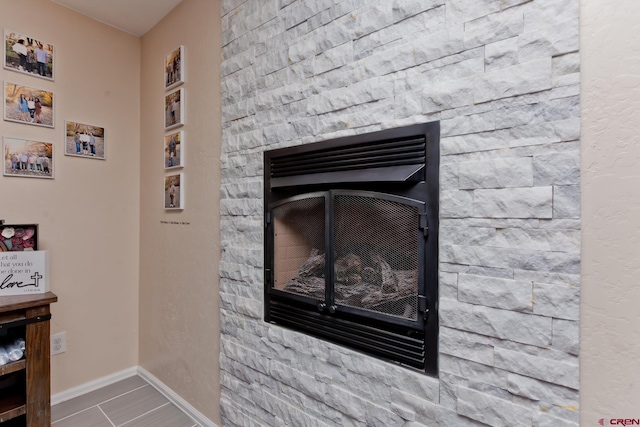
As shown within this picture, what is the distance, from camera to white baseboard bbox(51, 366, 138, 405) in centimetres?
216

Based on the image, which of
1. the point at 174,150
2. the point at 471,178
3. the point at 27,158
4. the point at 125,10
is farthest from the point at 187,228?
the point at 471,178

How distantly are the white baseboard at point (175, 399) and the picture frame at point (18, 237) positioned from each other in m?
1.17

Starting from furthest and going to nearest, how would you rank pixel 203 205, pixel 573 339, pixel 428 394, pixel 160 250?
pixel 160 250 → pixel 203 205 → pixel 428 394 → pixel 573 339

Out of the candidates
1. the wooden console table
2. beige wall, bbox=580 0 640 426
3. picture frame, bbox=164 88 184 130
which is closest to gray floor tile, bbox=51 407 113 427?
the wooden console table

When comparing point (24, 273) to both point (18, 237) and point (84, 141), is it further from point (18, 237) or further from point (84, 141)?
point (84, 141)

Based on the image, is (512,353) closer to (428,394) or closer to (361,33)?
(428,394)

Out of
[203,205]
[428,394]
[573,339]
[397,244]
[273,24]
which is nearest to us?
[573,339]

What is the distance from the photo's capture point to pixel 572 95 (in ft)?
2.80

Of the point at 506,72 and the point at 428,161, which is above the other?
the point at 506,72

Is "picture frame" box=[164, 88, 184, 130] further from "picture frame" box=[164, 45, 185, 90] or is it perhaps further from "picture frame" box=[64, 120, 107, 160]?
"picture frame" box=[64, 120, 107, 160]

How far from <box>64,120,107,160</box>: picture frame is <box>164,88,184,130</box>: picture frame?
0.51 metres

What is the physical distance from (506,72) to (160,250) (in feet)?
7.50

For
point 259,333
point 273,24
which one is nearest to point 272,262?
point 259,333

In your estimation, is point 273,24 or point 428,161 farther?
point 273,24
